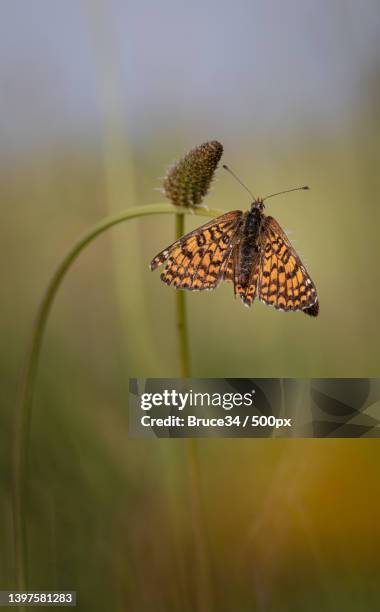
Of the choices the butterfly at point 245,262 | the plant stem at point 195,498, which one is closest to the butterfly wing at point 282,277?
the butterfly at point 245,262

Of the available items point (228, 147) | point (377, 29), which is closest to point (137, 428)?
point (228, 147)

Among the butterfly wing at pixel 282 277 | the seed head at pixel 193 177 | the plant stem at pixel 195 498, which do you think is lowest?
the plant stem at pixel 195 498

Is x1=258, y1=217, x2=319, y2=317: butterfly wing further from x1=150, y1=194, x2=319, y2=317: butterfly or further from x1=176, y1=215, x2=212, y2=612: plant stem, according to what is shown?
x1=176, y1=215, x2=212, y2=612: plant stem

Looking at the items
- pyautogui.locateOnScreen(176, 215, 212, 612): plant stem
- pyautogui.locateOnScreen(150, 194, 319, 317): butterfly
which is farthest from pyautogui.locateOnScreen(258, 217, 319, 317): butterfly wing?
pyautogui.locateOnScreen(176, 215, 212, 612): plant stem

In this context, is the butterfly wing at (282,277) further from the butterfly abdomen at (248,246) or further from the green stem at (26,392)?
the green stem at (26,392)

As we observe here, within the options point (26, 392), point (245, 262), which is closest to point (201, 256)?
point (245, 262)

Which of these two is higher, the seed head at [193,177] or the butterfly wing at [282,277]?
the seed head at [193,177]

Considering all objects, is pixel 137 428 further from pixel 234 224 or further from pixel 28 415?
pixel 234 224

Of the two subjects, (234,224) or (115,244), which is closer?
(234,224)
